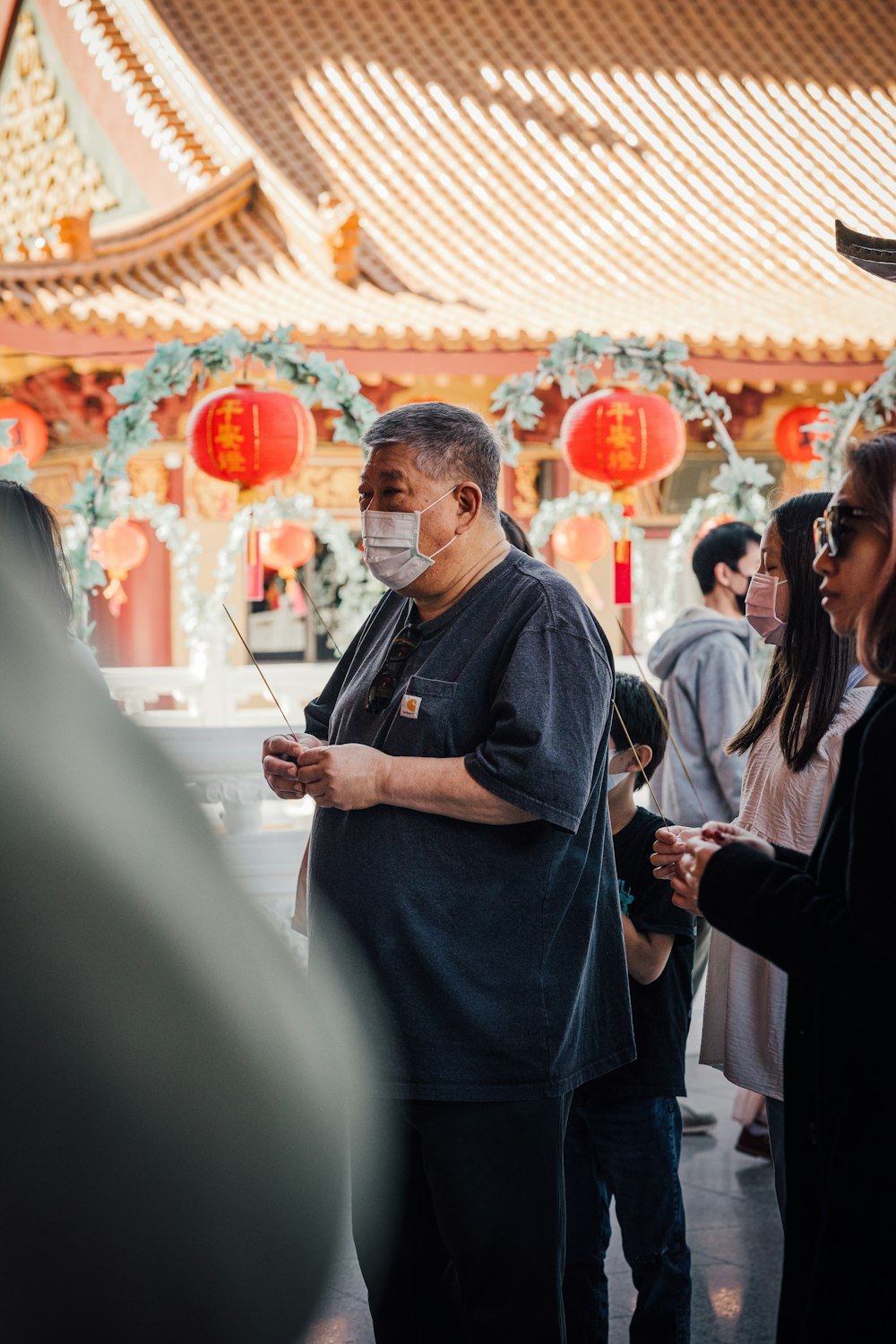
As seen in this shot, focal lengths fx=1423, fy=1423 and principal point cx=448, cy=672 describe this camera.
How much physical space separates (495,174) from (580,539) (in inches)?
131

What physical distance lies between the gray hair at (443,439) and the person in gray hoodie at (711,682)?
1.58m

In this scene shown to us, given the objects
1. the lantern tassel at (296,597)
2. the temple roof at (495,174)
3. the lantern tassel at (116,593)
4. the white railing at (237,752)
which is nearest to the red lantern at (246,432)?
the lantern tassel at (116,593)

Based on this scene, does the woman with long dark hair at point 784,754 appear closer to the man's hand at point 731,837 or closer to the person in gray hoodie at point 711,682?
the man's hand at point 731,837

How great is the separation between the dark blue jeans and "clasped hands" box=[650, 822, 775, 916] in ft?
2.28

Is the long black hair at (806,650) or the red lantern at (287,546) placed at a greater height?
the long black hair at (806,650)

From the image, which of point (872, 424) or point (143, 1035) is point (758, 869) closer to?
point (143, 1035)

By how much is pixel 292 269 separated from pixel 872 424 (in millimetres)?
4141

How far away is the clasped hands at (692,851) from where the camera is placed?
1478mm

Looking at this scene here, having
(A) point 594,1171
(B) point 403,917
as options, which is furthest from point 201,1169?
(A) point 594,1171

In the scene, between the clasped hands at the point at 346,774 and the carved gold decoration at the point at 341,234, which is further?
the carved gold decoration at the point at 341,234

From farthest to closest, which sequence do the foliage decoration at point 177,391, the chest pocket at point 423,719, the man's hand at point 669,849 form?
the foliage decoration at point 177,391
the chest pocket at point 423,719
the man's hand at point 669,849

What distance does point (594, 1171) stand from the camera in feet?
7.38

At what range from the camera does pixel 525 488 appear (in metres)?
10.2

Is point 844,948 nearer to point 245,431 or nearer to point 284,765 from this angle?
point 284,765
